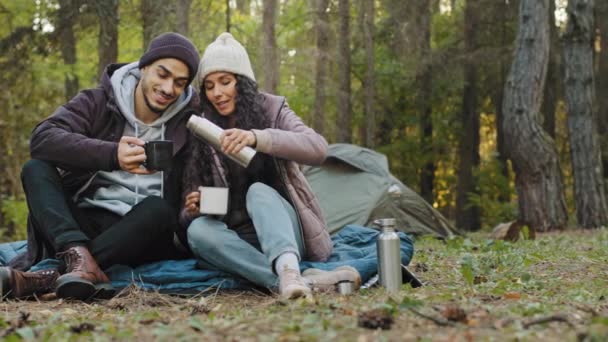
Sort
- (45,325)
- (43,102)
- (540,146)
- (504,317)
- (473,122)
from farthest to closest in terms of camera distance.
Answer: (473,122) → (43,102) → (540,146) → (45,325) → (504,317)

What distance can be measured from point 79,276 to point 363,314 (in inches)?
63.2

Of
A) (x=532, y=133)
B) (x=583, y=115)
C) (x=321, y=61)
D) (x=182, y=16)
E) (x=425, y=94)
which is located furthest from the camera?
(x=425, y=94)

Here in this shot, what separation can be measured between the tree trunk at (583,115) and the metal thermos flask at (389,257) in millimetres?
7006

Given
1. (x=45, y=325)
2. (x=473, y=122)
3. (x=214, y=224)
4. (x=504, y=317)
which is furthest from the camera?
(x=473, y=122)

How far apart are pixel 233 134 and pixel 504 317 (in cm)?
153

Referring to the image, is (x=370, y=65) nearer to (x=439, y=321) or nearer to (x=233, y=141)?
(x=233, y=141)

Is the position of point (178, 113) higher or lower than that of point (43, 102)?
lower

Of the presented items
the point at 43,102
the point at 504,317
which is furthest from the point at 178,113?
the point at 43,102

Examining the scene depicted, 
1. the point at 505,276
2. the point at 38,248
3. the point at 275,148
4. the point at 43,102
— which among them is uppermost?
the point at 43,102

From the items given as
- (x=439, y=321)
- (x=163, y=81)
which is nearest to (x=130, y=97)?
(x=163, y=81)

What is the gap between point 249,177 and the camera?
398 centimetres

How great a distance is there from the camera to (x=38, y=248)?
159 inches

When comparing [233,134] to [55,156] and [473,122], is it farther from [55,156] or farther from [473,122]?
[473,122]

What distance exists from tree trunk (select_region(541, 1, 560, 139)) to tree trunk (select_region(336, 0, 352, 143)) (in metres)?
3.84
